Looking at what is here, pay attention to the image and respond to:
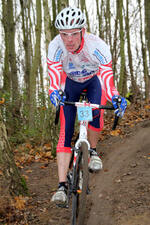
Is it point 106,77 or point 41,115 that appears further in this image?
point 41,115

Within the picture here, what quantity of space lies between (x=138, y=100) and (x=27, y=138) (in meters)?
6.52

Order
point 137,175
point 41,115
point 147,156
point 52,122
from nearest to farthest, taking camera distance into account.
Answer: point 137,175, point 147,156, point 52,122, point 41,115

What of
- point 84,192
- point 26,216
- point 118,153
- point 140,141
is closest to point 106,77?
point 84,192

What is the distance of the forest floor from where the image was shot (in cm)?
372

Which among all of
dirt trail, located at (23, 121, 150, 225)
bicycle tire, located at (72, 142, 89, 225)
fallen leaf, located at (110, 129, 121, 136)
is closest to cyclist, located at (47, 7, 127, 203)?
bicycle tire, located at (72, 142, 89, 225)

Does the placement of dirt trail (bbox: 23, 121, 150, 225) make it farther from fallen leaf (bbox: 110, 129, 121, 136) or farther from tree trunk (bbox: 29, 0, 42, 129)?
tree trunk (bbox: 29, 0, 42, 129)

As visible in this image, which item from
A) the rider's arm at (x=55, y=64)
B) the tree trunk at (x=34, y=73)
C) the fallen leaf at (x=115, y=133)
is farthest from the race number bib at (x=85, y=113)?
the tree trunk at (x=34, y=73)

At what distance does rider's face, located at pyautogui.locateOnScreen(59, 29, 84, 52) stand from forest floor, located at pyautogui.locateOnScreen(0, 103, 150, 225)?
2.39 meters

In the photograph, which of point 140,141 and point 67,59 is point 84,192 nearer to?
point 67,59

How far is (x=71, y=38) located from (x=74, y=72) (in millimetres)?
587

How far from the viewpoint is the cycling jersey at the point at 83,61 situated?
3652 mm

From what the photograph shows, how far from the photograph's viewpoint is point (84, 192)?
313 cm

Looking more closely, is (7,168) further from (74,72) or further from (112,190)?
(74,72)

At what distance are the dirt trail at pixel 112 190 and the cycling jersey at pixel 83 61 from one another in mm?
1634
